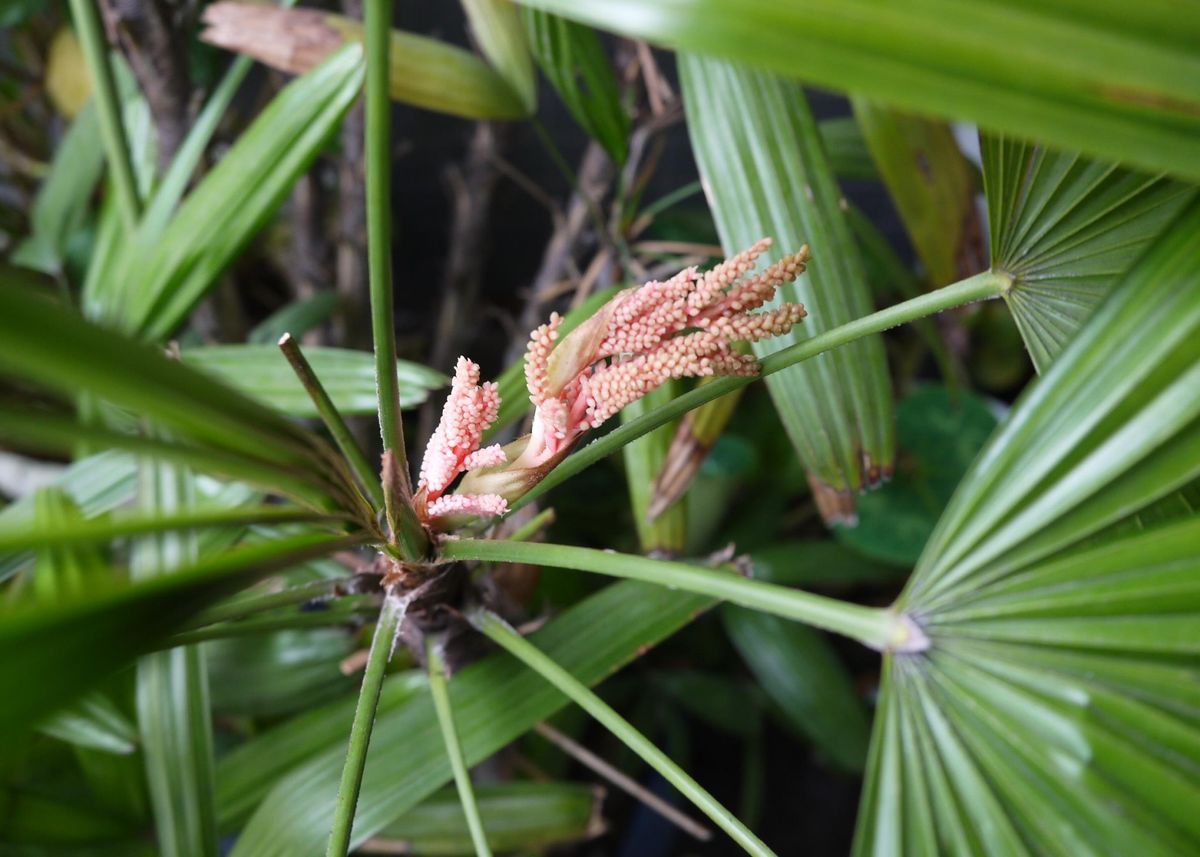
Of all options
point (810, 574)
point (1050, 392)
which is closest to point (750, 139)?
point (1050, 392)

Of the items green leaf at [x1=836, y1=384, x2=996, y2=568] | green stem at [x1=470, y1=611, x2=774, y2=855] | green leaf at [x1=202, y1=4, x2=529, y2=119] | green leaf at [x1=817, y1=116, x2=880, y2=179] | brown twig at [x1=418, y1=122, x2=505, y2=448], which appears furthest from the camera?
brown twig at [x1=418, y1=122, x2=505, y2=448]

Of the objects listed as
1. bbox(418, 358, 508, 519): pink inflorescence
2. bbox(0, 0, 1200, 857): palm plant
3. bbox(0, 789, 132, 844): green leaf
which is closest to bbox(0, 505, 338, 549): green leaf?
bbox(0, 0, 1200, 857): palm plant

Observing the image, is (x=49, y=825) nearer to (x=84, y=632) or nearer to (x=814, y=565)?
(x=84, y=632)

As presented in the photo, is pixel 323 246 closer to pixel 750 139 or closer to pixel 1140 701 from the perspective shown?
pixel 750 139

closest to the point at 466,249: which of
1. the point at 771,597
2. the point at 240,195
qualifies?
the point at 240,195

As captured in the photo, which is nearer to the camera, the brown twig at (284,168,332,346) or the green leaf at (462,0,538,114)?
the green leaf at (462,0,538,114)

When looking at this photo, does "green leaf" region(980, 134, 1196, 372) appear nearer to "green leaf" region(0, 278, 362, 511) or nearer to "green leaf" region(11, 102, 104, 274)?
"green leaf" region(0, 278, 362, 511)
